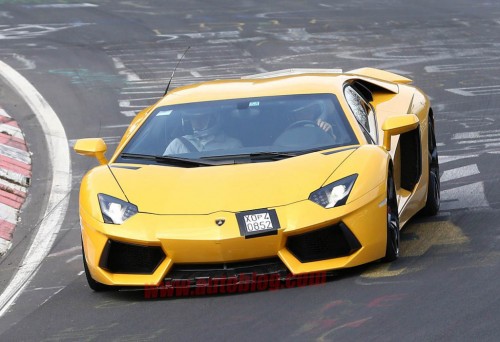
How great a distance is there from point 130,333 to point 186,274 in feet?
2.76

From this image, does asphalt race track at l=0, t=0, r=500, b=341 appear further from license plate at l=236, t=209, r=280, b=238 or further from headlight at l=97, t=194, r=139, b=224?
headlight at l=97, t=194, r=139, b=224

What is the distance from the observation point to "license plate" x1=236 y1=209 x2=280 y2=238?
7035 millimetres

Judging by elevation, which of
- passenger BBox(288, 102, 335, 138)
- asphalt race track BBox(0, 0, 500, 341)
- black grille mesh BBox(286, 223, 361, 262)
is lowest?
asphalt race track BBox(0, 0, 500, 341)

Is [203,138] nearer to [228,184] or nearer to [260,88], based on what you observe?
[260,88]

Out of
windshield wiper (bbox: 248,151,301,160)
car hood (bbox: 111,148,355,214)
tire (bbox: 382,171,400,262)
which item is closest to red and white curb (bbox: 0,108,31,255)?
car hood (bbox: 111,148,355,214)

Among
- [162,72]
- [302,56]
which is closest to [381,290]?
[162,72]

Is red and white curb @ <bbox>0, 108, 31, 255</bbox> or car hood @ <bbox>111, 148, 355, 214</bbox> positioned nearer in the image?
car hood @ <bbox>111, 148, 355, 214</bbox>

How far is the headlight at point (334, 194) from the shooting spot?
7.25 meters

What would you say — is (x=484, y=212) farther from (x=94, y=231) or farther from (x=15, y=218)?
(x=15, y=218)

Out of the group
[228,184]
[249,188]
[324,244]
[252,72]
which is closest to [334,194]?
[324,244]

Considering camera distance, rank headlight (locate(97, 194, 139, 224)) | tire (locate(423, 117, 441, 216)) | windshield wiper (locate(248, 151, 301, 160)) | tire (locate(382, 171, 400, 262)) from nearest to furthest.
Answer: headlight (locate(97, 194, 139, 224))
tire (locate(382, 171, 400, 262))
windshield wiper (locate(248, 151, 301, 160))
tire (locate(423, 117, 441, 216))

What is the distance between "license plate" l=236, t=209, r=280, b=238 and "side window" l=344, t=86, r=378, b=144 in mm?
1455

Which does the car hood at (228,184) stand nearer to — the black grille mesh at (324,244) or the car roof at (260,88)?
the black grille mesh at (324,244)

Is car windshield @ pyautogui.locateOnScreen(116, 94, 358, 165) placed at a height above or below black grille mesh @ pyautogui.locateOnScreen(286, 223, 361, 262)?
above
